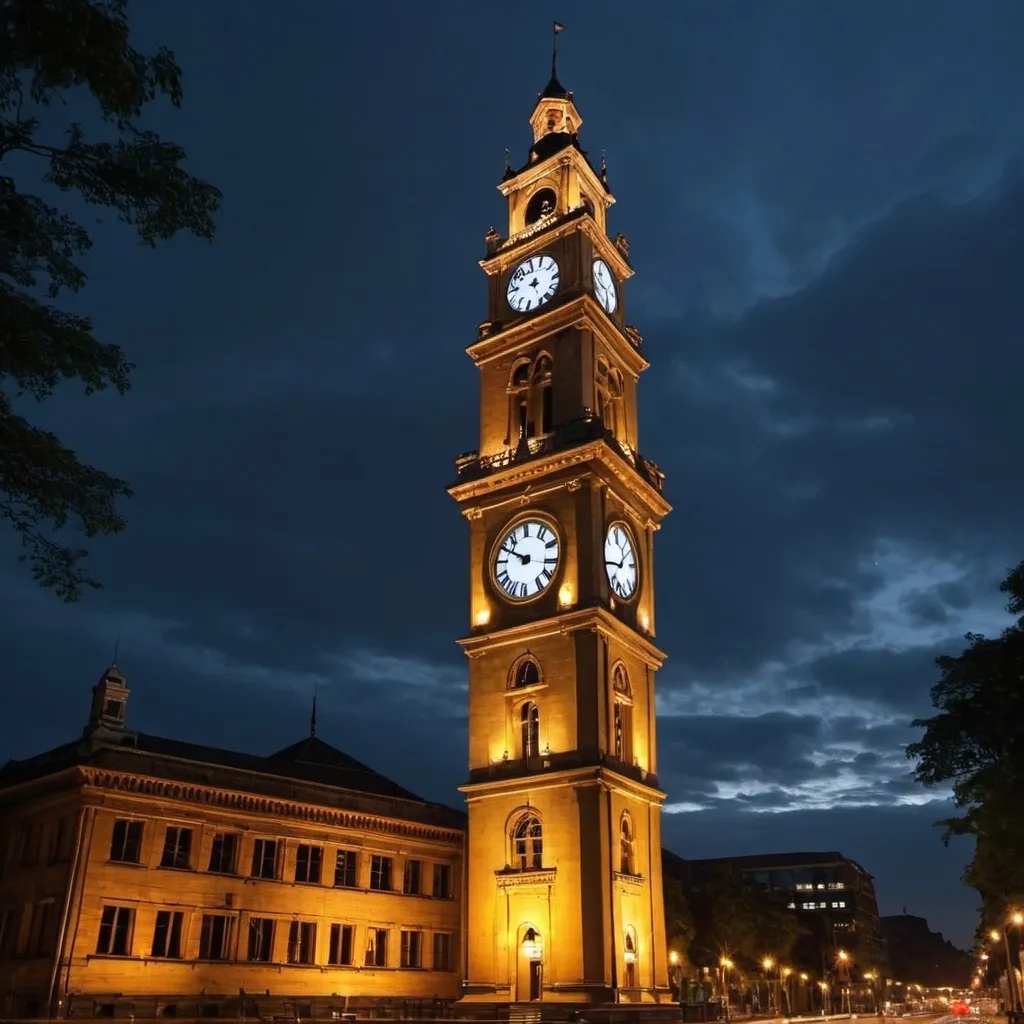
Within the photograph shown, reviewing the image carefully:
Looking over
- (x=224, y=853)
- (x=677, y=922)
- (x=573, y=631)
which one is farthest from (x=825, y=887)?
(x=224, y=853)

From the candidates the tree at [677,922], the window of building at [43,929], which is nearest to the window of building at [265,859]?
the window of building at [43,929]

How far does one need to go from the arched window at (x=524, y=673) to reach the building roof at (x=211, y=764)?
10645mm

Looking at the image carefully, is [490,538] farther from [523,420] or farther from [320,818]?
[320,818]

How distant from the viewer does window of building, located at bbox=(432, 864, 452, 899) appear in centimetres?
5897

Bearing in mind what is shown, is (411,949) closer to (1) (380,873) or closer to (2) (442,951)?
(2) (442,951)

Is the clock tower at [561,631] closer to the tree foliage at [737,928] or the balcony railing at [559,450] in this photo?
the balcony railing at [559,450]

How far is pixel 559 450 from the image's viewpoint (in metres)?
55.3

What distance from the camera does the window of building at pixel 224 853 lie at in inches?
1951

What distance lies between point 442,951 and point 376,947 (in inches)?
180

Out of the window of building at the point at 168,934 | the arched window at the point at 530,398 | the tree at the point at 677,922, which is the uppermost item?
the arched window at the point at 530,398

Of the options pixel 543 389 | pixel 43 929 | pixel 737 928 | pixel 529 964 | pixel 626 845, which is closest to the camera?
pixel 43 929

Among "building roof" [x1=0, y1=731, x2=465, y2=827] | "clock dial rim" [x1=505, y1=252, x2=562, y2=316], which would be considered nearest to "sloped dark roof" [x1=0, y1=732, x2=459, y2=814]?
"building roof" [x1=0, y1=731, x2=465, y2=827]

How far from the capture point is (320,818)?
54031mm

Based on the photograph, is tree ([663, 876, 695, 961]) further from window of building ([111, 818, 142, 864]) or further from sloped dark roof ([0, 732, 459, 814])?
window of building ([111, 818, 142, 864])
